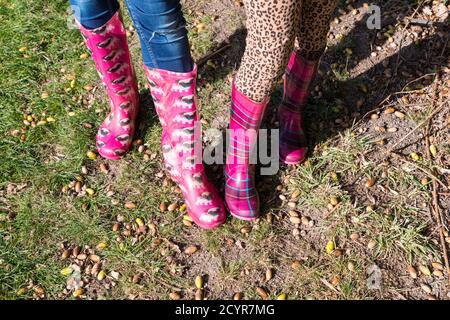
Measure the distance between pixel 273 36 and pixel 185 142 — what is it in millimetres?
697

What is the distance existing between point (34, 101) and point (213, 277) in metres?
1.55

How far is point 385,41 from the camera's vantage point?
3.10m

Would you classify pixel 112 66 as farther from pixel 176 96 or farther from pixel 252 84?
pixel 252 84

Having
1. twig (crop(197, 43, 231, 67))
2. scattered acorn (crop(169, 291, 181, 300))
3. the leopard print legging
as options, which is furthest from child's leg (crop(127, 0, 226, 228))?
twig (crop(197, 43, 231, 67))

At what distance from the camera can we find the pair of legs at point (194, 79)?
1863mm

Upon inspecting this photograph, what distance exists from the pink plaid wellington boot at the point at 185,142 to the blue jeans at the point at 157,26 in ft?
0.17

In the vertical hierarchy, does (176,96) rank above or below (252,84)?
below

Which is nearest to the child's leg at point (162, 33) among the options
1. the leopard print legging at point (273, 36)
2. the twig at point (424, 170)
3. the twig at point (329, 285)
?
the leopard print legging at point (273, 36)

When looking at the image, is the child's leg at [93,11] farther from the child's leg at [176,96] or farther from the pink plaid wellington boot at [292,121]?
the pink plaid wellington boot at [292,121]

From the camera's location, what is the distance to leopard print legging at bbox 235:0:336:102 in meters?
1.75

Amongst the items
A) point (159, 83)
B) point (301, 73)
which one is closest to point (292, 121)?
point (301, 73)

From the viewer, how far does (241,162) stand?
2.38 metres
